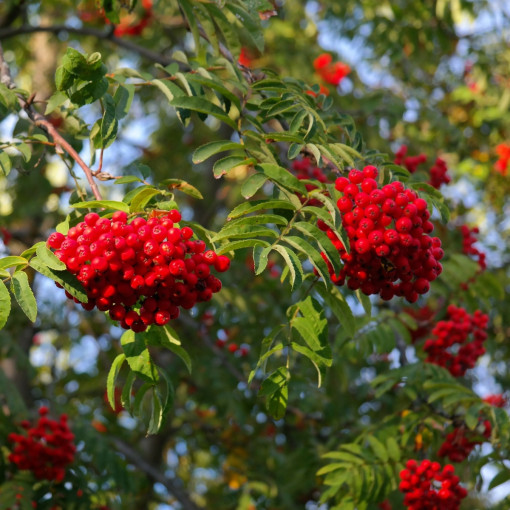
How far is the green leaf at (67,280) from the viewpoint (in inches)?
81.9

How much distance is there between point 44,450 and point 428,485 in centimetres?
202

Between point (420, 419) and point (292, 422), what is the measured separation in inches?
90.4

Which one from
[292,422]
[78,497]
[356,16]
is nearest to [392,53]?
[356,16]

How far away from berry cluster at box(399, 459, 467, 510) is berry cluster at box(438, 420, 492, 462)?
0.87 ft

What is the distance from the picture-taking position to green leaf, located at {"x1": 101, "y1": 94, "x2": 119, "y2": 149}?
257 centimetres

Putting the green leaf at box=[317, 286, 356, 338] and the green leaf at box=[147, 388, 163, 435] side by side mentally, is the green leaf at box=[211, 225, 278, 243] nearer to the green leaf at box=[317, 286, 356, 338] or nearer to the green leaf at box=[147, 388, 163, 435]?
the green leaf at box=[317, 286, 356, 338]

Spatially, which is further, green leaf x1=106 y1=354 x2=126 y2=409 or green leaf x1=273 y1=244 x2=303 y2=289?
green leaf x1=106 y1=354 x2=126 y2=409

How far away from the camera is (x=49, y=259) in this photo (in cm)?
208

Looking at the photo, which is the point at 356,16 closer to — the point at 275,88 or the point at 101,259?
the point at 275,88

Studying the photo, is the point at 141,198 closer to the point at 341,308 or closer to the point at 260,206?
the point at 260,206

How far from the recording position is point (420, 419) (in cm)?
362

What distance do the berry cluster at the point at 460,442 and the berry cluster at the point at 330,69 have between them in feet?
15.4

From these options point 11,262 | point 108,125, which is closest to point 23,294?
point 11,262

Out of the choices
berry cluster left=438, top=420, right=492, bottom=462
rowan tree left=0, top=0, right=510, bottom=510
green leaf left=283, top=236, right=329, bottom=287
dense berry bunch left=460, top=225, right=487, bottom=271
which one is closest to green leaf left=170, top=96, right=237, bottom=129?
rowan tree left=0, top=0, right=510, bottom=510
